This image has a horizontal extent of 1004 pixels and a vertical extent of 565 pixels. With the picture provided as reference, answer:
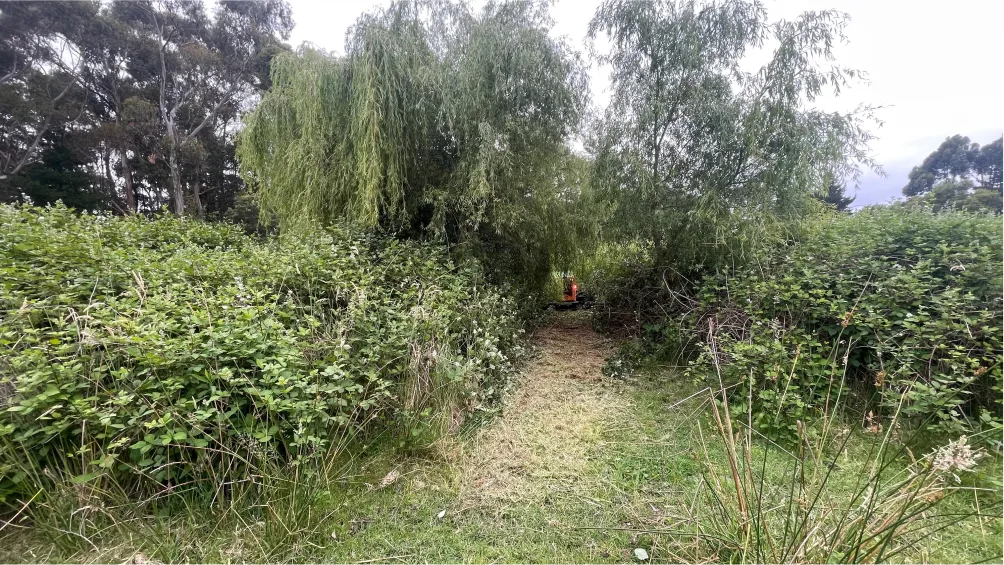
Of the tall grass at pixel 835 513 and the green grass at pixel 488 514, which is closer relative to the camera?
the tall grass at pixel 835 513

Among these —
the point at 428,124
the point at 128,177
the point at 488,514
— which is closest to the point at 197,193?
the point at 128,177

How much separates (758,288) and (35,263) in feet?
18.4

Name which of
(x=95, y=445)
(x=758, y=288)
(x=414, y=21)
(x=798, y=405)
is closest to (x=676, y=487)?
(x=798, y=405)

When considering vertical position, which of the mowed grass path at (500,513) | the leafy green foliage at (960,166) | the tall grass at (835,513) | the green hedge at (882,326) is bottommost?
the mowed grass path at (500,513)

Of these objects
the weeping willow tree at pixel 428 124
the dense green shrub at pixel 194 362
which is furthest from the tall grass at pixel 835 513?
the weeping willow tree at pixel 428 124

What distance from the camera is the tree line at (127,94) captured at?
31.6 ft

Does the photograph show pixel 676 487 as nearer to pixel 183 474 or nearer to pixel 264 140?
pixel 183 474

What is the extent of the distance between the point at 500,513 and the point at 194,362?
5.79 ft

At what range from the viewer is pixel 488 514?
1.87 m

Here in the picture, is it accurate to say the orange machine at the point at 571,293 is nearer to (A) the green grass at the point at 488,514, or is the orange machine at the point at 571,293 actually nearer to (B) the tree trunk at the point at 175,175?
(A) the green grass at the point at 488,514

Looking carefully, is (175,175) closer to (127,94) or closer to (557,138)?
(127,94)

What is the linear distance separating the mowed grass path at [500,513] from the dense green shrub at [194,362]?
228mm

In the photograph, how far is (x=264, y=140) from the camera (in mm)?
5266

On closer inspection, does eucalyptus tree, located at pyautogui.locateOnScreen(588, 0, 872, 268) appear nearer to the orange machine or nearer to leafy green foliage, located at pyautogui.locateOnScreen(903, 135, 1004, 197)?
leafy green foliage, located at pyautogui.locateOnScreen(903, 135, 1004, 197)
